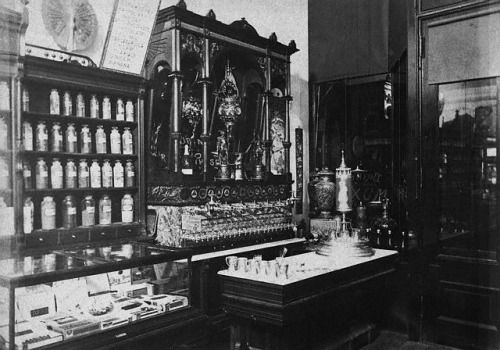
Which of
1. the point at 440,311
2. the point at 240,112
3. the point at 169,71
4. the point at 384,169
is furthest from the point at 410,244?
the point at 169,71

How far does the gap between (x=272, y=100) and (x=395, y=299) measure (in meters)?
2.56

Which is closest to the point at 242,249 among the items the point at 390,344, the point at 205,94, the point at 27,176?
the point at 205,94

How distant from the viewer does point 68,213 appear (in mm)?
3928

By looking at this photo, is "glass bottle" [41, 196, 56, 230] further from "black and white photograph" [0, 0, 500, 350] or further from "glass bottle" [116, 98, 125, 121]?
"glass bottle" [116, 98, 125, 121]

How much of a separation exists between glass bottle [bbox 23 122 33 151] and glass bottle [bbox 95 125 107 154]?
0.58 meters

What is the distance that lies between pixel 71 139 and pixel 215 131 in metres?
1.79

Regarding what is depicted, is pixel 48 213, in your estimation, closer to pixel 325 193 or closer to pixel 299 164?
pixel 325 193

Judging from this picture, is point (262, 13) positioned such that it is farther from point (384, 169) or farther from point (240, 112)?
point (384, 169)

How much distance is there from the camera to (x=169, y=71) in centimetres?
481

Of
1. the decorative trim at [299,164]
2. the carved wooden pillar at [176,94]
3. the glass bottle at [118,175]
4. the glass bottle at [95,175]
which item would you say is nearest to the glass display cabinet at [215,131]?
the carved wooden pillar at [176,94]

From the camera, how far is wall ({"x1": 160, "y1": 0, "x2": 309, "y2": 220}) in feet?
20.0

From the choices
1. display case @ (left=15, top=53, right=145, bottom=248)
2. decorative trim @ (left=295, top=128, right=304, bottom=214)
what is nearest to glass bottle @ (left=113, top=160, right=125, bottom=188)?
display case @ (left=15, top=53, right=145, bottom=248)

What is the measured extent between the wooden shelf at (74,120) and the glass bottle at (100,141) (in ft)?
0.22

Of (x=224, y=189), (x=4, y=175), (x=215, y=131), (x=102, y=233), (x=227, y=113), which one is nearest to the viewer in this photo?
(x=4, y=175)
